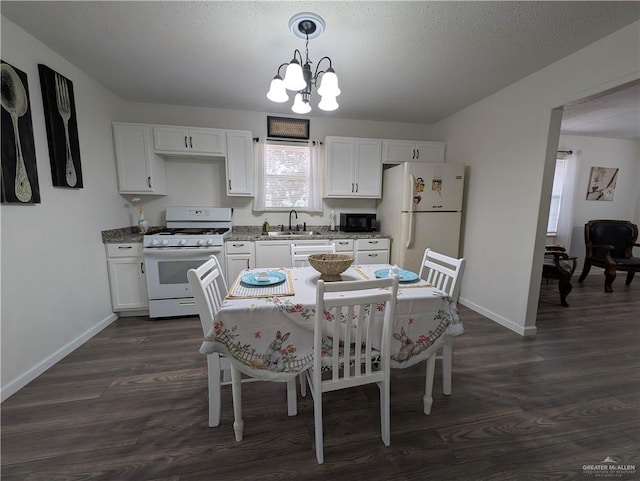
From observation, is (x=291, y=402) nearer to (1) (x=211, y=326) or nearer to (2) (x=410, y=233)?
(1) (x=211, y=326)

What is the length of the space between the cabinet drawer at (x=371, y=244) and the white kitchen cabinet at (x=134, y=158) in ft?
8.44

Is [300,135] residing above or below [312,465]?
above

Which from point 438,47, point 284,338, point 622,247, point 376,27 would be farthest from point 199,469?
point 622,247

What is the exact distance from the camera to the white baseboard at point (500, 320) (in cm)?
254

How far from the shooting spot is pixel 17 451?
1.32 meters

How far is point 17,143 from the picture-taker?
1.73 meters

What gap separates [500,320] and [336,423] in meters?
2.24

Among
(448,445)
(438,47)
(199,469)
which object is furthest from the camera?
(438,47)

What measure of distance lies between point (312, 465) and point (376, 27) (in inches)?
104

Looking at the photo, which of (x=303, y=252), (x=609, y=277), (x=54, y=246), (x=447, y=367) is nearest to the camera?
(x=447, y=367)

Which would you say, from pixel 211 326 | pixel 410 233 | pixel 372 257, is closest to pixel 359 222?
pixel 372 257

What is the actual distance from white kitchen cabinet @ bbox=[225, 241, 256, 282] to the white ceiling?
5.51 ft

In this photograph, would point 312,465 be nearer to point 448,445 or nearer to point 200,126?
point 448,445

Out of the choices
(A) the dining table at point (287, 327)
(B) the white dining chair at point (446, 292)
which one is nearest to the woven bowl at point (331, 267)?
(A) the dining table at point (287, 327)
